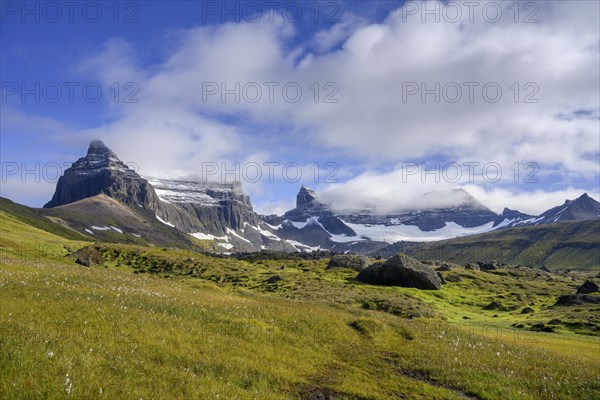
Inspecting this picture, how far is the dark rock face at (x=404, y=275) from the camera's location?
8969 centimetres

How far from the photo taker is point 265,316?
27.9 metres

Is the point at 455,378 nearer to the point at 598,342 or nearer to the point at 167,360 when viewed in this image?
the point at 167,360

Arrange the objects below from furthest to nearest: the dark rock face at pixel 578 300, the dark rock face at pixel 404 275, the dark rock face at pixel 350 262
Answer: the dark rock face at pixel 350 262 → the dark rock face at pixel 404 275 → the dark rock face at pixel 578 300

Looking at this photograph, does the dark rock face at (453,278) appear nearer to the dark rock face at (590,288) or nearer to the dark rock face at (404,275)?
the dark rock face at (404,275)

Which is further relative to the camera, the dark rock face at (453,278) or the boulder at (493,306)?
the dark rock face at (453,278)

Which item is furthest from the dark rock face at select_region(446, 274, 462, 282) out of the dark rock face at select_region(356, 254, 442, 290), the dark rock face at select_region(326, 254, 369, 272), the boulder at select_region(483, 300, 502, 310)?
the boulder at select_region(483, 300, 502, 310)

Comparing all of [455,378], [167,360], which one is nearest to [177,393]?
[167,360]

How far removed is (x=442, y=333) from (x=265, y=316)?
14.4m

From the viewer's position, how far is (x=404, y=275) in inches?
3575

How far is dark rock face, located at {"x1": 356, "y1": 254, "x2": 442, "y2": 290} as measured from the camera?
294ft

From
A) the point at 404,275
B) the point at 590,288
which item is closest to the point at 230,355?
the point at 404,275

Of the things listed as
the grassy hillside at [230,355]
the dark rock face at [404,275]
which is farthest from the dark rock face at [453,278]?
the grassy hillside at [230,355]

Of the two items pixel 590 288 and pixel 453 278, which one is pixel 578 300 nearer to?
pixel 590 288

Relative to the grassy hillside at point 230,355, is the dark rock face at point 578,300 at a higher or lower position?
lower
